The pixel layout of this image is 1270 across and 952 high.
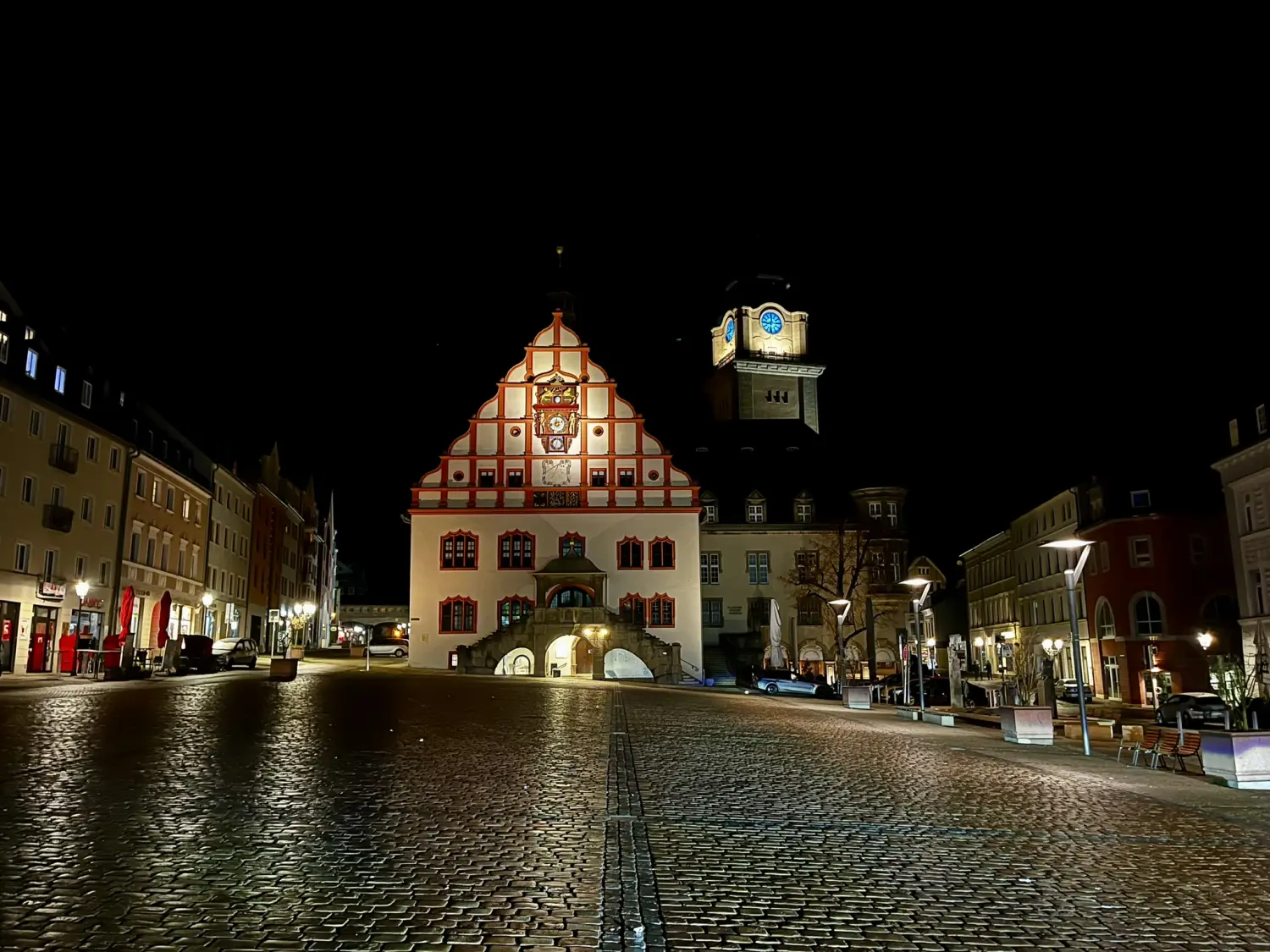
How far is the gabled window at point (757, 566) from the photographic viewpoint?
232ft

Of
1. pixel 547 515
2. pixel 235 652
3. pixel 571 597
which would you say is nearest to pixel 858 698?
pixel 571 597

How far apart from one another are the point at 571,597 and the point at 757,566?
16908 millimetres

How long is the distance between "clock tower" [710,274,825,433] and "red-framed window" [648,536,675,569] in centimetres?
3081

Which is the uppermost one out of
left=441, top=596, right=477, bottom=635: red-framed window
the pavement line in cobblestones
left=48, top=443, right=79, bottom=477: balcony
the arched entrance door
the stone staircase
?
left=48, top=443, right=79, bottom=477: balcony

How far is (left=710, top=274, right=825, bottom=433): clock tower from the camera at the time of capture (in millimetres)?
90625

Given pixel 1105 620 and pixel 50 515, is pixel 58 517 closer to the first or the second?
pixel 50 515

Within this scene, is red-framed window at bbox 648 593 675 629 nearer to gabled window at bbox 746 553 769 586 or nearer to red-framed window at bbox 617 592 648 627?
red-framed window at bbox 617 592 648 627

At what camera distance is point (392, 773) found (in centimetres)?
1416

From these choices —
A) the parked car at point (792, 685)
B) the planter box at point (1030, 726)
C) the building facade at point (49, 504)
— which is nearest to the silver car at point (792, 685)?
the parked car at point (792, 685)

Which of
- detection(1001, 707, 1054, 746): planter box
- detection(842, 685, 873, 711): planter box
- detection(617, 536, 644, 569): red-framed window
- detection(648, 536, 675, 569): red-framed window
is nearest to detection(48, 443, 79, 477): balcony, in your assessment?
detection(617, 536, 644, 569): red-framed window

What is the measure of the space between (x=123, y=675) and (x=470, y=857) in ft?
102

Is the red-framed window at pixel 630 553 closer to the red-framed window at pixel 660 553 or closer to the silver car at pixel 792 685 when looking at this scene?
the red-framed window at pixel 660 553

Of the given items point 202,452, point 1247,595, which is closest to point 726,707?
point 1247,595

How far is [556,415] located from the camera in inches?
2389
